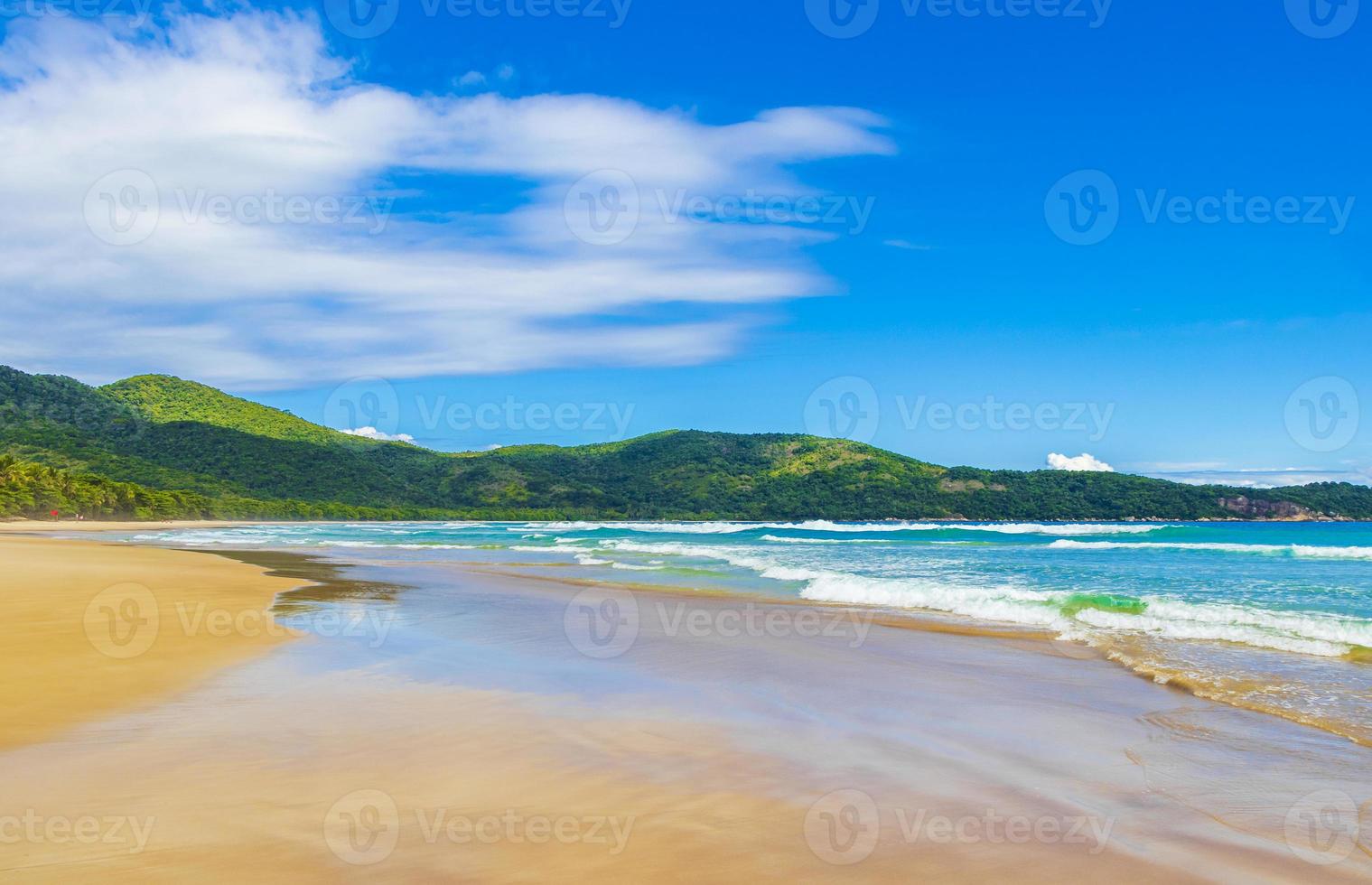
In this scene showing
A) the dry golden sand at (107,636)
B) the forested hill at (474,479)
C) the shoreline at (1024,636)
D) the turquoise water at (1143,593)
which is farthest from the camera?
the forested hill at (474,479)

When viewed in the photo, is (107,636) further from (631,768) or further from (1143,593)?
(1143,593)

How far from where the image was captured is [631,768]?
5.41m

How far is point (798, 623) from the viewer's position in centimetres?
1351

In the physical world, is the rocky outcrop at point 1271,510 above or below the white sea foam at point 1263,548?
above

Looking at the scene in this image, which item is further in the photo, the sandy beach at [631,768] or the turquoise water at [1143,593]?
the turquoise water at [1143,593]

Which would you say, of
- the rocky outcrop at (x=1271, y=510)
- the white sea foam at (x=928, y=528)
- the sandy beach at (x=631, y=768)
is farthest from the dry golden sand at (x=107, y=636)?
the rocky outcrop at (x=1271, y=510)

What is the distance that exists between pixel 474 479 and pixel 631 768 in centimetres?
13461

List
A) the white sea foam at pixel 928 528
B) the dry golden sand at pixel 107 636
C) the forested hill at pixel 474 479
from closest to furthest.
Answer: the dry golden sand at pixel 107 636, the white sea foam at pixel 928 528, the forested hill at pixel 474 479

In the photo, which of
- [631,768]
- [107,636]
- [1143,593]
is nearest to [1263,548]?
[1143,593]

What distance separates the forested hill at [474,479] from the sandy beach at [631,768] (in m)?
81.1

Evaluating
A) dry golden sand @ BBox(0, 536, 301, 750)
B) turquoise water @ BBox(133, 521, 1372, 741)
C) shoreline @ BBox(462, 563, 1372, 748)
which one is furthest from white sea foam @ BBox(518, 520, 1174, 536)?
dry golden sand @ BBox(0, 536, 301, 750)

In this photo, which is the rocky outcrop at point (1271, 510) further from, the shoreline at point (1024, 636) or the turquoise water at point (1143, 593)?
the shoreline at point (1024, 636)

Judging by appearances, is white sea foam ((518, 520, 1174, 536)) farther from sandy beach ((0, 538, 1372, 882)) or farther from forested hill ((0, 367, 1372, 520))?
sandy beach ((0, 538, 1372, 882))

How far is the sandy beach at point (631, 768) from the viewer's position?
396 centimetres
